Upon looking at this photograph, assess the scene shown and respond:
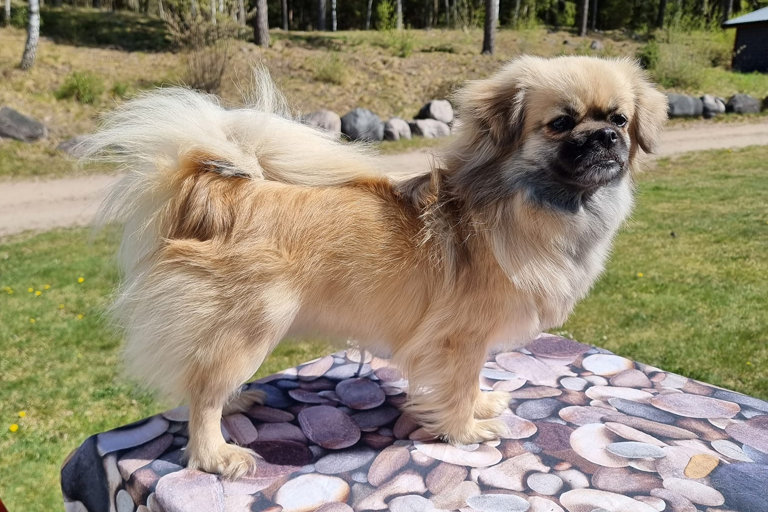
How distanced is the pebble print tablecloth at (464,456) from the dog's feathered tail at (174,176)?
0.43 meters

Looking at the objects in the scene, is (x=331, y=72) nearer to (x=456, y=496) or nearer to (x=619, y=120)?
(x=619, y=120)

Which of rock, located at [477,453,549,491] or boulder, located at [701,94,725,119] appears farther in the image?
boulder, located at [701,94,725,119]

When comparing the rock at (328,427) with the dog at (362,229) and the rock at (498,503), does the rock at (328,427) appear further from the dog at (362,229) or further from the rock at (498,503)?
the rock at (498,503)

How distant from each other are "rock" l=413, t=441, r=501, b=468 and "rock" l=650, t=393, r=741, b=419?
1.02 m

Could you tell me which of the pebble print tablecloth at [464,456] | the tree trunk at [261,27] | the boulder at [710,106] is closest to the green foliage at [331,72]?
the tree trunk at [261,27]

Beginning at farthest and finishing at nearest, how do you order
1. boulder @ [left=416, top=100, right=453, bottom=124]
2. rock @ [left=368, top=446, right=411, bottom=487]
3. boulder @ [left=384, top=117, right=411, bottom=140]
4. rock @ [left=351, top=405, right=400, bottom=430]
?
boulder @ [left=416, top=100, right=453, bottom=124] → boulder @ [left=384, top=117, right=411, bottom=140] → rock @ [left=351, top=405, right=400, bottom=430] → rock @ [left=368, top=446, right=411, bottom=487]

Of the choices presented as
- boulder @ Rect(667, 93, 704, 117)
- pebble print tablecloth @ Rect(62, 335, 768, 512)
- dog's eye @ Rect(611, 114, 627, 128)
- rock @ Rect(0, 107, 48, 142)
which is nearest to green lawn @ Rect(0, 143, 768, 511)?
pebble print tablecloth @ Rect(62, 335, 768, 512)

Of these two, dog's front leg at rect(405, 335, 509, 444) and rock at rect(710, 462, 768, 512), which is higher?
dog's front leg at rect(405, 335, 509, 444)

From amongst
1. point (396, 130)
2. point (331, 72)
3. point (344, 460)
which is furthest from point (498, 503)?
point (331, 72)

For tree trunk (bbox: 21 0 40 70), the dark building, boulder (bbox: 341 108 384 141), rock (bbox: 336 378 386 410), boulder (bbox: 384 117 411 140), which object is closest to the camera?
rock (bbox: 336 378 386 410)

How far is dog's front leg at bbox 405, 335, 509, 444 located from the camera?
2.69m

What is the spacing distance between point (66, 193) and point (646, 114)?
35.4 ft

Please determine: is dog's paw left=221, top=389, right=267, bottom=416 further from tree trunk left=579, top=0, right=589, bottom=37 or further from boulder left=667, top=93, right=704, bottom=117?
tree trunk left=579, top=0, right=589, bottom=37

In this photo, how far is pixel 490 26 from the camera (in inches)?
886
